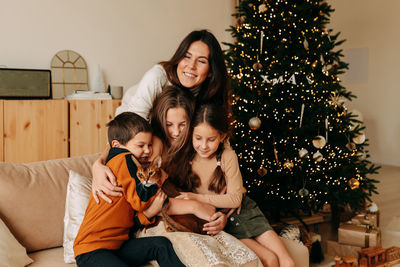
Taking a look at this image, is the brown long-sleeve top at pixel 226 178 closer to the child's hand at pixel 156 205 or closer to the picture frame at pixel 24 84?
the child's hand at pixel 156 205

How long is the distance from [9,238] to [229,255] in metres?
1.00

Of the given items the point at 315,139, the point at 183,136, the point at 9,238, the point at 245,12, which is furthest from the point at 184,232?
the point at 245,12

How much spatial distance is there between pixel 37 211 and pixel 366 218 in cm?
257

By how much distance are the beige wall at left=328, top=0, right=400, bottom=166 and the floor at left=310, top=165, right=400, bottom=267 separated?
1.83 feet

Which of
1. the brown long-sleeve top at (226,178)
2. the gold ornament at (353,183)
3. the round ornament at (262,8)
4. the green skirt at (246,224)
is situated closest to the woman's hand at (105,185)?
the brown long-sleeve top at (226,178)

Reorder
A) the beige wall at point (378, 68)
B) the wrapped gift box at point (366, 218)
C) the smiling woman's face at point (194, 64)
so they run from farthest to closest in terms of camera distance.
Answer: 1. the beige wall at point (378, 68)
2. the wrapped gift box at point (366, 218)
3. the smiling woman's face at point (194, 64)

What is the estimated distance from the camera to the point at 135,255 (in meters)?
1.58

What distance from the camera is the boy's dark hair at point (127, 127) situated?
1702 mm

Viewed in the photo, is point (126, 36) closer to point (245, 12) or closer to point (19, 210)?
point (245, 12)

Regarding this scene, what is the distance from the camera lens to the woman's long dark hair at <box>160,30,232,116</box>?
2.04 m

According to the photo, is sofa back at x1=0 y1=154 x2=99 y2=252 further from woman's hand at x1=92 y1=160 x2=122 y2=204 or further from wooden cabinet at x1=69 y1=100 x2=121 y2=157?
wooden cabinet at x1=69 y1=100 x2=121 y2=157

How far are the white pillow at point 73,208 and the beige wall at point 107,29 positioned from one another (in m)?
2.69

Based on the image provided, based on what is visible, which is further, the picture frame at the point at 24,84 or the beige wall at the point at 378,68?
the beige wall at the point at 378,68

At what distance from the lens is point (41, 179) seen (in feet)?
6.30
